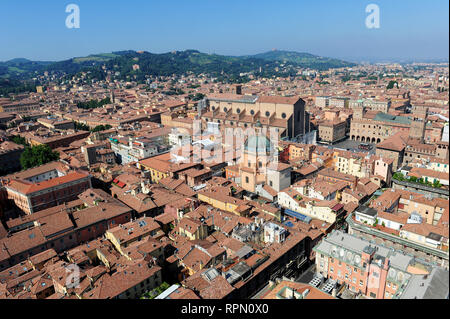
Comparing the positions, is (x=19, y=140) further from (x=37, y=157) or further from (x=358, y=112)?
(x=358, y=112)

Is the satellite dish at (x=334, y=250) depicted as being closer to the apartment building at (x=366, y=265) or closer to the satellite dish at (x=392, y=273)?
the apartment building at (x=366, y=265)

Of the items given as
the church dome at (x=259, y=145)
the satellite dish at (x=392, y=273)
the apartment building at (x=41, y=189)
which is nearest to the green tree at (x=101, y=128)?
the apartment building at (x=41, y=189)

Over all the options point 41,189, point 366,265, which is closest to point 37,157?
point 41,189

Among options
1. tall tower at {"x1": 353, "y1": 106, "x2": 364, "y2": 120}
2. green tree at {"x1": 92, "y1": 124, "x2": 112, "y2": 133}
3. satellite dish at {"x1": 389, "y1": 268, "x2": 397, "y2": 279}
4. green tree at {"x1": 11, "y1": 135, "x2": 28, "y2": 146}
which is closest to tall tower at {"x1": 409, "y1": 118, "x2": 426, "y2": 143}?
tall tower at {"x1": 353, "y1": 106, "x2": 364, "y2": 120}

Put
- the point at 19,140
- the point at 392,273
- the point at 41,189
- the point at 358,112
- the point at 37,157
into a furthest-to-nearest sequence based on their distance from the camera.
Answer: the point at 358,112, the point at 19,140, the point at 37,157, the point at 41,189, the point at 392,273

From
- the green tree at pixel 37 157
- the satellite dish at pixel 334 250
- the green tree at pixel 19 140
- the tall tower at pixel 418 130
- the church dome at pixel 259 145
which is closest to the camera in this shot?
the satellite dish at pixel 334 250

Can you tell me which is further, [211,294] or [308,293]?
[211,294]
